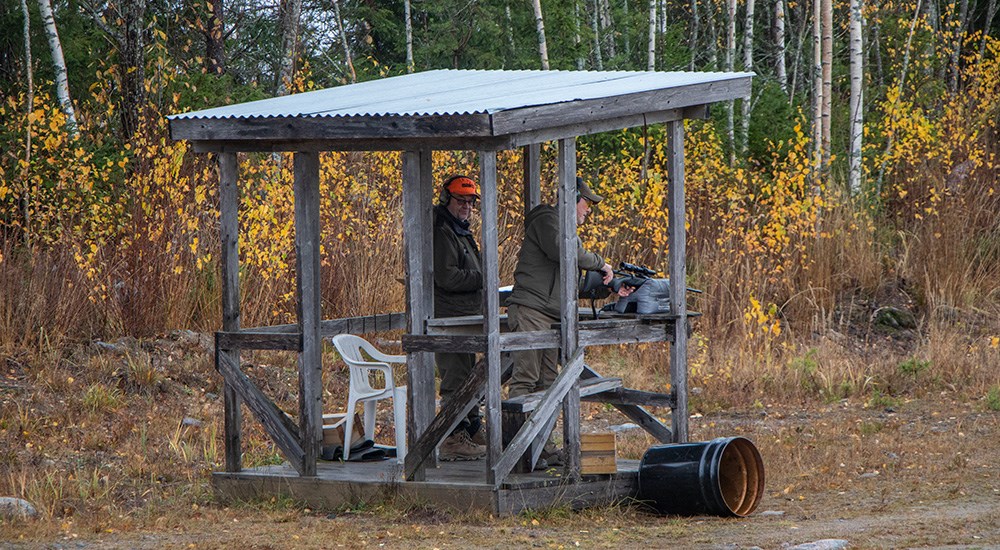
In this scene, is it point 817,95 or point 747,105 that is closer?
point 817,95

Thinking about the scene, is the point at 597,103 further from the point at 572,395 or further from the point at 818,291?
the point at 818,291

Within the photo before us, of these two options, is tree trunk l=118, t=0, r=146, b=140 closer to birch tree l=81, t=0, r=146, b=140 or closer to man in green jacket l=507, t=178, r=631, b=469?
birch tree l=81, t=0, r=146, b=140

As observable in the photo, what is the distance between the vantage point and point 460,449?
9.41 metres

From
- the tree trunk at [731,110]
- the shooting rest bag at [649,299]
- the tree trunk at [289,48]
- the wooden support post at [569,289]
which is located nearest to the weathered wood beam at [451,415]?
the wooden support post at [569,289]

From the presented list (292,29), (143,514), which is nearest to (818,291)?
(292,29)

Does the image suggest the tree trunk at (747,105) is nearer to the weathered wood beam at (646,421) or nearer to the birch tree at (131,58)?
the birch tree at (131,58)

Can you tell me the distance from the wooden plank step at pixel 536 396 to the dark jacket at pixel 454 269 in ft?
2.97

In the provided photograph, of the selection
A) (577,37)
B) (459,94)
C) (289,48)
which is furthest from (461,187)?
(577,37)

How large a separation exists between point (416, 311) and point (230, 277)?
51.2 inches

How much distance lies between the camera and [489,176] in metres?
7.88

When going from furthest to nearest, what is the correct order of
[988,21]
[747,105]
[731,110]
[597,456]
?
[988,21]
[747,105]
[731,110]
[597,456]

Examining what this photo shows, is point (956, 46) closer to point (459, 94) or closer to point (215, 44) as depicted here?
point (215, 44)

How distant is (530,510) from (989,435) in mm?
4798

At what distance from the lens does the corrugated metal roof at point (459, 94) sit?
8016 mm
